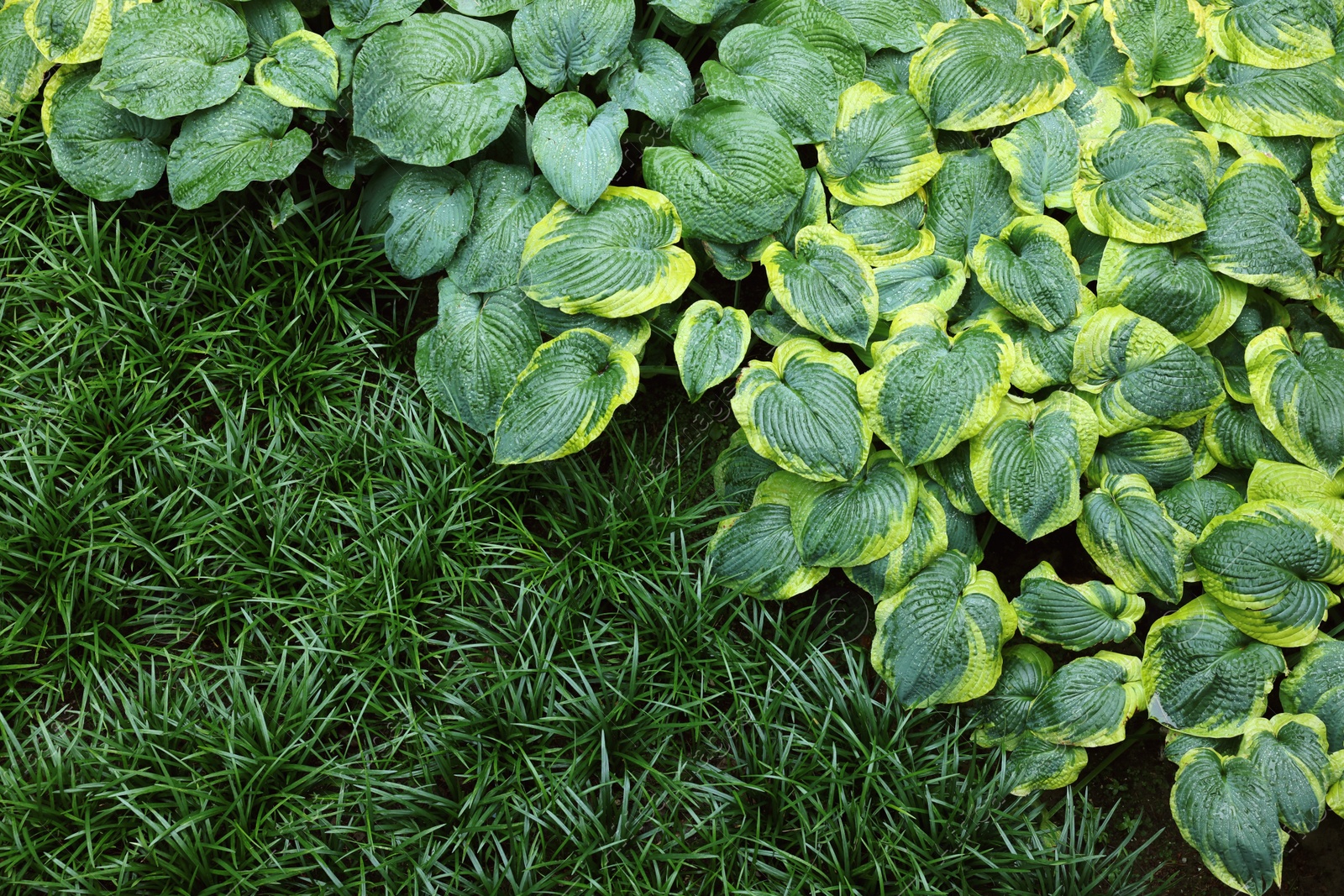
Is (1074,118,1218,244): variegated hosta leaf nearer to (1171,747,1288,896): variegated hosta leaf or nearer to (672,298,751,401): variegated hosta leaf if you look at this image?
(672,298,751,401): variegated hosta leaf

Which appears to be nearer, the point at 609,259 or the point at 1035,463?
the point at 1035,463

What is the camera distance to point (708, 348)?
2.23 meters

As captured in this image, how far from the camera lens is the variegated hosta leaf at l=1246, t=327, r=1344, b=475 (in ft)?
7.12

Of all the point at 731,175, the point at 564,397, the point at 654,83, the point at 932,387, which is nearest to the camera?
the point at 932,387

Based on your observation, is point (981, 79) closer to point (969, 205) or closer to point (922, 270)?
point (969, 205)

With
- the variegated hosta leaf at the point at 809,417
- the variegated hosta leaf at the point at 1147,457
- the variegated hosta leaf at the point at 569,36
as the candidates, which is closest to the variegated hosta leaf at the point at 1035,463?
the variegated hosta leaf at the point at 1147,457

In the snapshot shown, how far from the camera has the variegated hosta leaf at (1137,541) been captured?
2.12 m

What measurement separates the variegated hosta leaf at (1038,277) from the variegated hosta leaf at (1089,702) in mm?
766

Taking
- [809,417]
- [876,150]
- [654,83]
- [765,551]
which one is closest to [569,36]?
[654,83]

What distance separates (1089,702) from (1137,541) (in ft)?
1.21

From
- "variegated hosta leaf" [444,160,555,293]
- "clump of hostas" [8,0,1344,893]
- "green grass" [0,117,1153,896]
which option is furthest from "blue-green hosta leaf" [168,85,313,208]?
"variegated hosta leaf" [444,160,555,293]

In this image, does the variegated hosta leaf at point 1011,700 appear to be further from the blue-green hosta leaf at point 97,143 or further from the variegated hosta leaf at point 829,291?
the blue-green hosta leaf at point 97,143

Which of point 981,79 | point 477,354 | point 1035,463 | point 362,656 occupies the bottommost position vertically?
point 362,656

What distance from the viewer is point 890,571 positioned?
7.11 ft
